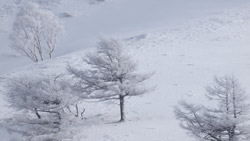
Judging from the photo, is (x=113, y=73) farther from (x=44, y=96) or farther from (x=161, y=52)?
(x=161, y=52)

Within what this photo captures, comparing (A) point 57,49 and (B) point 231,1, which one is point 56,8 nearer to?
(A) point 57,49

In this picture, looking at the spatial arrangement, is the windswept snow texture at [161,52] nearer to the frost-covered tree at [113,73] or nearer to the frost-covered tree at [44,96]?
the frost-covered tree at [44,96]

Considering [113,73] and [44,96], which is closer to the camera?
[44,96]

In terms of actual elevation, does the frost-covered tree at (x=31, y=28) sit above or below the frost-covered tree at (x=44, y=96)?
above

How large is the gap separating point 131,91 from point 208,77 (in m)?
11.7

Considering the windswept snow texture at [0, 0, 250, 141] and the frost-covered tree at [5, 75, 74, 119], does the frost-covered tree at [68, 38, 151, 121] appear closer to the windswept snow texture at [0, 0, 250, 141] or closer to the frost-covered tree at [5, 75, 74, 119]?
the windswept snow texture at [0, 0, 250, 141]

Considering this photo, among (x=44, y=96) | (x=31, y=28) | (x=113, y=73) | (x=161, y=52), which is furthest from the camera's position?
(x=31, y=28)

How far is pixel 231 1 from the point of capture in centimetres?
6712

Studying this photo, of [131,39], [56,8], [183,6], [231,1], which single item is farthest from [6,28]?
[231,1]

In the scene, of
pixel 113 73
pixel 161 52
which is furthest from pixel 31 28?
pixel 113 73

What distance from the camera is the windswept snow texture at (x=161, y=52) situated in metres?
21.2

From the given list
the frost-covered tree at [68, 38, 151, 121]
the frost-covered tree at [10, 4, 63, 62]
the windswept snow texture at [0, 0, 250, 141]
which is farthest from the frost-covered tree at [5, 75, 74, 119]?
the frost-covered tree at [10, 4, 63, 62]

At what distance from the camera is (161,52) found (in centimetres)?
3944

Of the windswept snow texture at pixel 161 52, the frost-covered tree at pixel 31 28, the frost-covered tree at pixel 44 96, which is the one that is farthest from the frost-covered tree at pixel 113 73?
the frost-covered tree at pixel 31 28
